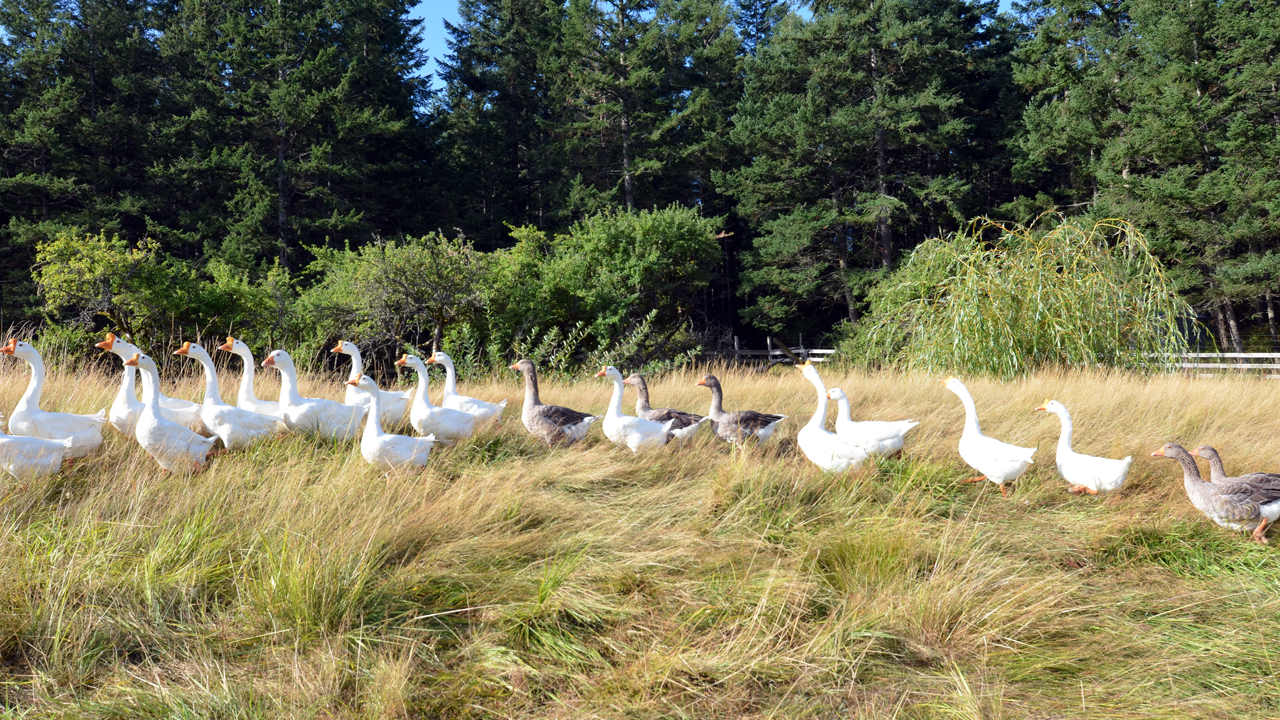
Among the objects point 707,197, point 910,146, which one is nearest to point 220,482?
point 910,146

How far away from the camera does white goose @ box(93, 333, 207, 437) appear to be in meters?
4.91

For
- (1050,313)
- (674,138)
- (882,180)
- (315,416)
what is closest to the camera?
(315,416)

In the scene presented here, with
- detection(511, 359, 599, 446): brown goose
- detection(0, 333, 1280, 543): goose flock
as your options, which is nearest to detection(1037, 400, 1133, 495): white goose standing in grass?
detection(0, 333, 1280, 543): goose flock

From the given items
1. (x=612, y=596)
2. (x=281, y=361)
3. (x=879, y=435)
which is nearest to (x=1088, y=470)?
(x=879, y=435)

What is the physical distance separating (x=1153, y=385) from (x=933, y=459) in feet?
15.5

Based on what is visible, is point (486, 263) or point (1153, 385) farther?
point (486, 263)

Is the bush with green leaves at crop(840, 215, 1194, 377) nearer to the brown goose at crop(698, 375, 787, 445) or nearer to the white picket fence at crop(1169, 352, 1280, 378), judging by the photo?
the white picket fence at crop(1169, 352, 1280, 378)

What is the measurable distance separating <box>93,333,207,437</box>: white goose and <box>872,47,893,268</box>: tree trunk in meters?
24.2

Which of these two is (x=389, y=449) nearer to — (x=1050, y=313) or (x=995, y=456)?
(x=995, y=456)

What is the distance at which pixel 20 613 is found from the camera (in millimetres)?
2947

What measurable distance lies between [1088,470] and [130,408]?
5977 mm

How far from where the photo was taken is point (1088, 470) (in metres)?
4.52

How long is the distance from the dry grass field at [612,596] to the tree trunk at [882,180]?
23219 millimetres

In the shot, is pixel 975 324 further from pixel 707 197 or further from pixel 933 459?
pixel 707 197
